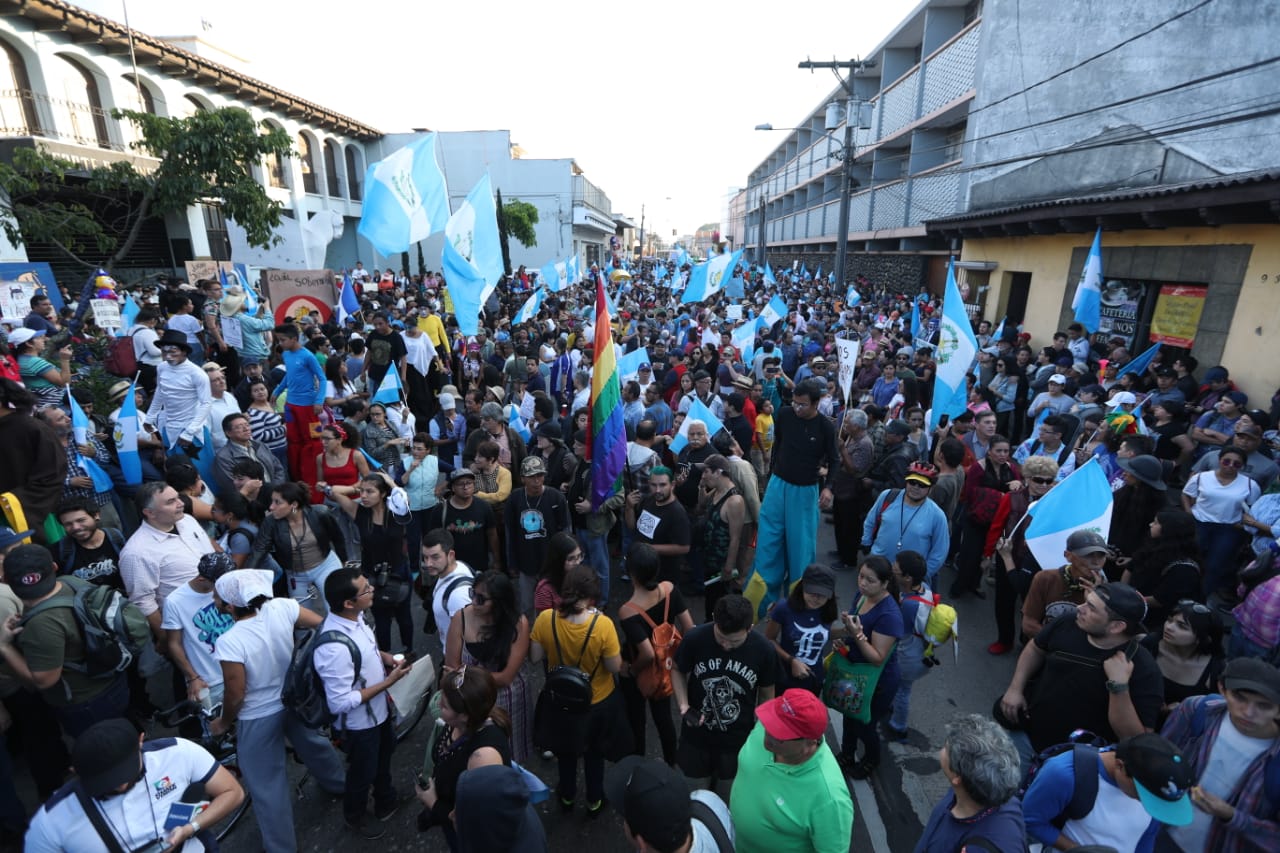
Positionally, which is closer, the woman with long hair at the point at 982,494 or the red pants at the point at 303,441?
the woman with long hair at the point at 982,494

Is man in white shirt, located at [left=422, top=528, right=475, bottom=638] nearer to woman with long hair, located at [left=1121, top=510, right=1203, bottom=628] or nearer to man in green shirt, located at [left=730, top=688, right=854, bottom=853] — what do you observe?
man in green shirt, located at [left=730, top=688, right=854, bottom=853]

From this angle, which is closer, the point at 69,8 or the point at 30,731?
the point at 30,731

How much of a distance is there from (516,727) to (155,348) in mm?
6940

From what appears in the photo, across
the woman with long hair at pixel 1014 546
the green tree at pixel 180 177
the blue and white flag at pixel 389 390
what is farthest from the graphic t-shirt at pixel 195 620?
the green tree at pixel 180 177

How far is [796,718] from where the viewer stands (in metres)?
2.28

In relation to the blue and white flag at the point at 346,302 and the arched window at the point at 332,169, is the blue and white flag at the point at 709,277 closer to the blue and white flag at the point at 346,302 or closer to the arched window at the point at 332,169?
the blue and white flag at the point at 346,302

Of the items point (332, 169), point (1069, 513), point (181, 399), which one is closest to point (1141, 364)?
point (1069, 513)

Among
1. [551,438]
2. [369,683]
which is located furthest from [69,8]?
[369,683]

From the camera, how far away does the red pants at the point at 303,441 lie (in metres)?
6.67

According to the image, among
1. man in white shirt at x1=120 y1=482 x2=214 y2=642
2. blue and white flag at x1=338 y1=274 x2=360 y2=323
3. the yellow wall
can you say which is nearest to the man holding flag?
man in white shirt at x1=120 y1=482 x2=214 y2=642

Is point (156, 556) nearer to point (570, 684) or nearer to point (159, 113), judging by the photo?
point (570, 684)

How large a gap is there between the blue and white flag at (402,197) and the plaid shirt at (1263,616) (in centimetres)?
951

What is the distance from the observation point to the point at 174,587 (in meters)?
3.78

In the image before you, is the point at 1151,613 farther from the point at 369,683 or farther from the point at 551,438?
the point at 369,683
